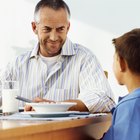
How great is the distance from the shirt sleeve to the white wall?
1.36 meters

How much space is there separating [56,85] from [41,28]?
13.0 inches

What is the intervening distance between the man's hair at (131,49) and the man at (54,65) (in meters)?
0.52

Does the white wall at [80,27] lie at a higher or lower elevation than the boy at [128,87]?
higher

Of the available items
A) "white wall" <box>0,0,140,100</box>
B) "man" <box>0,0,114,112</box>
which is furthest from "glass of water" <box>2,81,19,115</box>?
"white wall" <box>0,0,140,100</box>

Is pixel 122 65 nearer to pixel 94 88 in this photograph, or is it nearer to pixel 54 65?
pixel 94 88

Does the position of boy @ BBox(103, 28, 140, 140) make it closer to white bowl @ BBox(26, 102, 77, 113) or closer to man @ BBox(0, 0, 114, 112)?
white bowl @ BBox(26, 102, 77, 113)

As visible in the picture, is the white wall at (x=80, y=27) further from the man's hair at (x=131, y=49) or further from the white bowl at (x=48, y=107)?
the white bowl at (x=48, y=107)

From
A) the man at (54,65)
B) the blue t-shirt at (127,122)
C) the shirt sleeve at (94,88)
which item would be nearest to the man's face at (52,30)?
the man at (54,65)

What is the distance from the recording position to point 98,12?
3.33 meters

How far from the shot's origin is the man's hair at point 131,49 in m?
1.29

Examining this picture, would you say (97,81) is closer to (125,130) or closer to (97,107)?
(97,107)

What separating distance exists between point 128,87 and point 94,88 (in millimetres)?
441

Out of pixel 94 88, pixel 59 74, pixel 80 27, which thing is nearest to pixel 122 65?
pixel 94 88

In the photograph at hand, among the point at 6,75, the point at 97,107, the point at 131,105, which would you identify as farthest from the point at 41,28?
the point at 131,105
